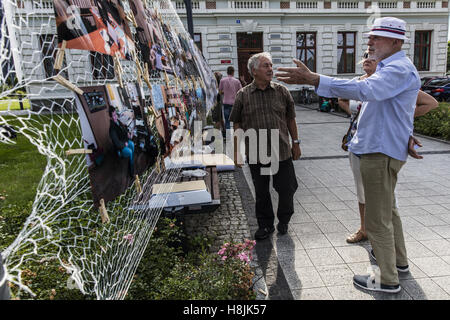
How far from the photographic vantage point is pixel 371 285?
8.66 ft

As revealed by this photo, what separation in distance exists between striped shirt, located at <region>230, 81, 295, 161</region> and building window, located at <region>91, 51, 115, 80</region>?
192cm

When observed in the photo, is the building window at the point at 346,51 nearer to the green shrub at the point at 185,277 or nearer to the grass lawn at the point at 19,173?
the grass lawn at the point at 19,173

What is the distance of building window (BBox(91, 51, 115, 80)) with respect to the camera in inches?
64.6

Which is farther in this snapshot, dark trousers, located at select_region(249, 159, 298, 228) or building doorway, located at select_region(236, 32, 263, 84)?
building doorway, located at select_region(236, 32, 263, 84)

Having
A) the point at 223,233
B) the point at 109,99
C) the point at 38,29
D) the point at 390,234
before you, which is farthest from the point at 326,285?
the point at 38,29

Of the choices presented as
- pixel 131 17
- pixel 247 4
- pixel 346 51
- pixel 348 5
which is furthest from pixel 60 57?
pixel 348 5

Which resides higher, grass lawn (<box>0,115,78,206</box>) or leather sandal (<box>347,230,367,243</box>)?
grass lawn (<box>0,115,78,206</box>)

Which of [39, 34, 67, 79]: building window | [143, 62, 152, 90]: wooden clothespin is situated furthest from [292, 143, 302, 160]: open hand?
[39, 34, 67, 79]: building window

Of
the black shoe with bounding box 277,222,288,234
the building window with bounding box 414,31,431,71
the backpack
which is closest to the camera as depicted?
the black shoe with bounding box 277,222,288,234

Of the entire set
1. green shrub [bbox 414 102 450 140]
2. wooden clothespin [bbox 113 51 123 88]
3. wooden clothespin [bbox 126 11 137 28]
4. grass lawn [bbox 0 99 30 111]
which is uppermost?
wooden clothespin [bbox 126 11 137 28]

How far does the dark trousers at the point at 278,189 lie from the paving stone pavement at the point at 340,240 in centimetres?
22

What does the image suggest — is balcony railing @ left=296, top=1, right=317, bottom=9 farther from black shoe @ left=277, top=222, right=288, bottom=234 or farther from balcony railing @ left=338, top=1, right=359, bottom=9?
black shoe @ left=277, top=222, right=288, bottom=234

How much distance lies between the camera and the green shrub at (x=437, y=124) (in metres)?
8.64

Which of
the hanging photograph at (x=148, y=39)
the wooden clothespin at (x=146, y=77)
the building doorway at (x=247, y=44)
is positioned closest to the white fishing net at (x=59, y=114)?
the wooden clothespin at (x=146, y=77)
